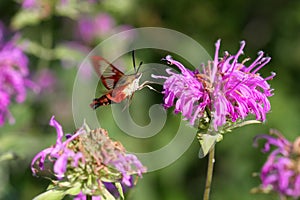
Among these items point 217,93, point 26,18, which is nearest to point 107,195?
point 217,93

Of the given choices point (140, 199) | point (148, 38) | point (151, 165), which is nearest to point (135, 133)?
point (151, 165)

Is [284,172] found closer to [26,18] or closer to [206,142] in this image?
[206,142]

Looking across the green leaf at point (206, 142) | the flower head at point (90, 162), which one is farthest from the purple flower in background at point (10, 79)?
the green leaf at point (206, 142)

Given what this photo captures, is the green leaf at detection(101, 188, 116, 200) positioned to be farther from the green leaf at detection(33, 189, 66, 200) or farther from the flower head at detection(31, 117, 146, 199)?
the green leaf at detection(33, 189, 66, 200)

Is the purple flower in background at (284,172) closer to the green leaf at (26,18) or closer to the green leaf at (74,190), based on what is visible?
the green leaf at (74,190)

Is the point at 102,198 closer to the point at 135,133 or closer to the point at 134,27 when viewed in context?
the point at 135,133

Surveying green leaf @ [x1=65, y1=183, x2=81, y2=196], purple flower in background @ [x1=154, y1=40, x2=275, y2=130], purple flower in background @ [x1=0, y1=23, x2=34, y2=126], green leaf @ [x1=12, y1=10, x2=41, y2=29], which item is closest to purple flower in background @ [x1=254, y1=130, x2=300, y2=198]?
purple flower in background @ [x1=154, y1=40, x2=275, y2=130]
